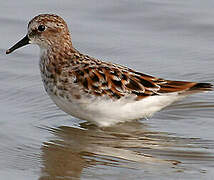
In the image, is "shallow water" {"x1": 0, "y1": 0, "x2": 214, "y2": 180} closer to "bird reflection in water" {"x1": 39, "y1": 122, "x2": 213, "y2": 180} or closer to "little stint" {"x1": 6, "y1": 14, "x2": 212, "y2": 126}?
"bird reflection in water" {"x1": 39, "y1": 122, "x2": 213, "y2": 180}

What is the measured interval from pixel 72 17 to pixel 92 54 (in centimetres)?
155

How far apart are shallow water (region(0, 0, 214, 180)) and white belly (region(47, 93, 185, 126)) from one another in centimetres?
18

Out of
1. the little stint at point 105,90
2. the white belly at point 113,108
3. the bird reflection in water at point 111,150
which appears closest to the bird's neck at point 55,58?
the little stint at point 105,90

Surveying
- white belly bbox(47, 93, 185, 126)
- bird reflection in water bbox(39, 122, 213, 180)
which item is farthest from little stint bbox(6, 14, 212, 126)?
bird reflection in water bbox(39, 122, 213, 180)

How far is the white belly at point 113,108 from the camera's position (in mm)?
7965

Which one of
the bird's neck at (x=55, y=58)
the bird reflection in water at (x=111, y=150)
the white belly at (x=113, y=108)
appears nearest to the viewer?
the bird reflection in water at (x=111, y=150)

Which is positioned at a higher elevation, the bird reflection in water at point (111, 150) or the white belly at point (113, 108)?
the white belly at point (113, 108)

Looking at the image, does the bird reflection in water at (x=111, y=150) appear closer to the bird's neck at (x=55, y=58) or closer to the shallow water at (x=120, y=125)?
the shallow water at (x=120, y=125)

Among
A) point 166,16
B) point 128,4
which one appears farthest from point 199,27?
point 128,4

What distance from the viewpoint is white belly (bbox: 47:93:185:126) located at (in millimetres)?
7965

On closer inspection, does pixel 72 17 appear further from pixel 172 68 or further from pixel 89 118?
pixel 89 118

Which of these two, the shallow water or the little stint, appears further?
the little stint

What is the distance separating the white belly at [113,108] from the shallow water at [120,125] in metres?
0.18

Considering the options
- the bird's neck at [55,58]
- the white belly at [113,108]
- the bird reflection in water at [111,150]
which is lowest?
the bird reflection in water at [111,150]
